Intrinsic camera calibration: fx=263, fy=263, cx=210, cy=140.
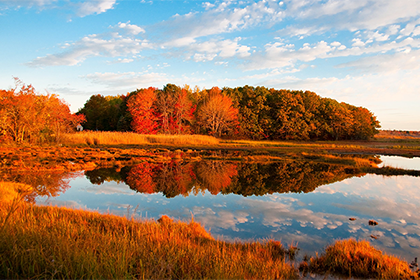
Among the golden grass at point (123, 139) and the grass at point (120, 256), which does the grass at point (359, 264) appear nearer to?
the grass at point (120, 256)

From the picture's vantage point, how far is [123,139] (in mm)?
32875

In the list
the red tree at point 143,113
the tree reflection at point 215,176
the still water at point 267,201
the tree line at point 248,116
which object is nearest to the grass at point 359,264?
the still water at point 267,201

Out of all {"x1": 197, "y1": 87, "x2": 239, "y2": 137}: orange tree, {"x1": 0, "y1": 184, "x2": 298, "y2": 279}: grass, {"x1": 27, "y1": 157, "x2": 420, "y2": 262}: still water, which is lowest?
{"x1": 27, "y1": 157, "x2": 420, "y2": 262}: still water

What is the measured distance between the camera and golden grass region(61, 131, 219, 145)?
2945 centimetres

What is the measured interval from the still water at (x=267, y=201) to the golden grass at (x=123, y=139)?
663 inches

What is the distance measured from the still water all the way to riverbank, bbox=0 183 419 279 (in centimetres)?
81

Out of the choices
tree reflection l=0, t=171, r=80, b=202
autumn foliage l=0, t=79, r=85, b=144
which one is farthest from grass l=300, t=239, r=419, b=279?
autumn foliage l=0, t=79, r=85, b=144

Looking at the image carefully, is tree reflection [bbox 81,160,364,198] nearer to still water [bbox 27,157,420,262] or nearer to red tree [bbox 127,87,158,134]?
still water [bbox 27,157,420,262]

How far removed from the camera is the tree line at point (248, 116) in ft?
161

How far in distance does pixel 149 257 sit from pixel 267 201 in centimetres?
659

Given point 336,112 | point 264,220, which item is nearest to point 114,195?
point 264,220

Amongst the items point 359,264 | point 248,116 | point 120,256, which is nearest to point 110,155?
point 120,256

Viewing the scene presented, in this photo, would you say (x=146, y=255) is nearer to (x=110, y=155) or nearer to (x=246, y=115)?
(x=110, y=155)

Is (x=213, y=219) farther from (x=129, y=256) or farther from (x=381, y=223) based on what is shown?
(x=381, y=223)
